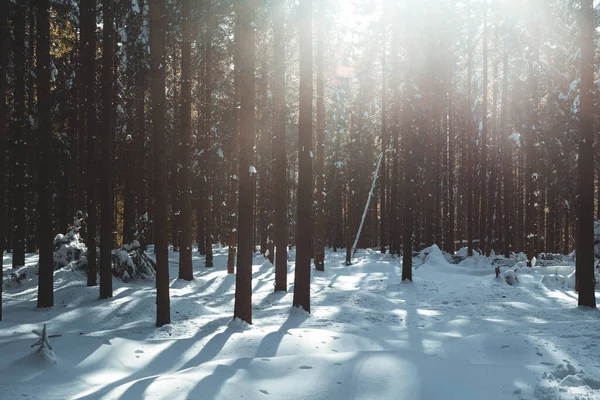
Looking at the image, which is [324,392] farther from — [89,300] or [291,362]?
[89,300]

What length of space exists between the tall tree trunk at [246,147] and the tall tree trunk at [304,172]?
6.58ft

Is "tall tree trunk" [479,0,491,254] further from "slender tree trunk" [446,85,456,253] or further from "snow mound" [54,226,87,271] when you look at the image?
"snow mound" [54,226,87,271]

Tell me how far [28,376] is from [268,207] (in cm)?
1932

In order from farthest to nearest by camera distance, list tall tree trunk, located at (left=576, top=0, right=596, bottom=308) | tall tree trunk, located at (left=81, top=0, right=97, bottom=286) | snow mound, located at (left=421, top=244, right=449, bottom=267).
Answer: snow mound, located at (left=421, top=244, right=449, bottom=267) < tall tree trunk, located at (left=81, top=0, right=97, bottom=286) < tall tree trunk, located at (left=576, top=0, right=596, bottom=308)

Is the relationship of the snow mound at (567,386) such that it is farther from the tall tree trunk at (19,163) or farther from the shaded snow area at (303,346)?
the tall tree trunk at (19,163)

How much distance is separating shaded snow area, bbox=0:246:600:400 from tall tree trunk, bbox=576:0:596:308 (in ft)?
3.19

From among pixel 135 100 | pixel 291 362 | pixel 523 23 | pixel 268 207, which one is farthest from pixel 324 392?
pixel 523 23

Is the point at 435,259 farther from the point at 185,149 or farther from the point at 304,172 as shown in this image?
the point at 304,172

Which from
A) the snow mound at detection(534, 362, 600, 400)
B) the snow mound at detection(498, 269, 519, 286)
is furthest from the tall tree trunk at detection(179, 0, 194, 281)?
the snow mound at detection(534, 362, 600, 400)

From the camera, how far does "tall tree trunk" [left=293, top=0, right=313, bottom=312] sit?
11484 millimetres

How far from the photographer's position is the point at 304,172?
1157 centimetres

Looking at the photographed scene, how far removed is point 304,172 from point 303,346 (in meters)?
4.89

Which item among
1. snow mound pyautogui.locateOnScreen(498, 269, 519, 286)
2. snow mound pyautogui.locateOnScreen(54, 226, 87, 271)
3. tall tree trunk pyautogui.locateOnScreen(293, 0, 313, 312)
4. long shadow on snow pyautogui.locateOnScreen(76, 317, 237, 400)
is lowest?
snow mound pyautogui.locateOnScreen(498, 269, 519, 286)

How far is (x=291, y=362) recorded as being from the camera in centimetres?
643
